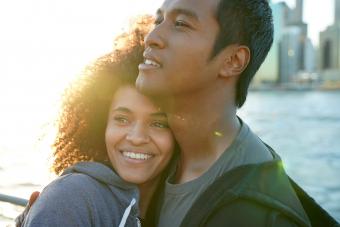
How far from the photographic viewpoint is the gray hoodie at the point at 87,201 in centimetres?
227

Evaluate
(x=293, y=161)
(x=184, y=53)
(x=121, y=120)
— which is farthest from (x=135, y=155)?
(x=293, y=161)

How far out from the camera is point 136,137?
2.93 metres

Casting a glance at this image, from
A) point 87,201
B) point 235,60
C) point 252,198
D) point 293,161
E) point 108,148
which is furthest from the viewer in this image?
point 293,161

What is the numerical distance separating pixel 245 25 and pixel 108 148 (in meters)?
1.06

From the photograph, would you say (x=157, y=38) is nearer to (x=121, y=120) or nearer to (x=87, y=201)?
(x=121, y=120)

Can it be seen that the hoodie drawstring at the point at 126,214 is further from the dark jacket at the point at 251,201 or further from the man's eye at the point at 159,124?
the man's eye at the point at 159,124

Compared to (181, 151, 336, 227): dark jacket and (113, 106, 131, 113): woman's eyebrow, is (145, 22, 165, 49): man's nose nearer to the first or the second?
(113, 106, 131, 113): woman's eyebrow

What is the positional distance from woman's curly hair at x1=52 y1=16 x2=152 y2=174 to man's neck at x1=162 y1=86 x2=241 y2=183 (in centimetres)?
44

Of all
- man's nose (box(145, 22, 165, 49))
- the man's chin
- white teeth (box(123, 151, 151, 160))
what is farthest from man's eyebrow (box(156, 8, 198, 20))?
white teeth (box(123, 151, 151, 160))

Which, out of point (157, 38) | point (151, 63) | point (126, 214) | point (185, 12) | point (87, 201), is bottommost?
point (126, 214)

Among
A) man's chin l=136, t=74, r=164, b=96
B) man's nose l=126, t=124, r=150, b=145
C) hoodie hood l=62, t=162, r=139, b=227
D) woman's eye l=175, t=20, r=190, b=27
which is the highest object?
woman's eye l=175, t=20, r=190, b=27

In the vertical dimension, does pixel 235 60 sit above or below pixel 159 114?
above

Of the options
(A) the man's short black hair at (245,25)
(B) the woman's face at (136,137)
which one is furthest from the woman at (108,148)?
(A) the man's short black hair at (245,25)

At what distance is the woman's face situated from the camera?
2949 millimetres
